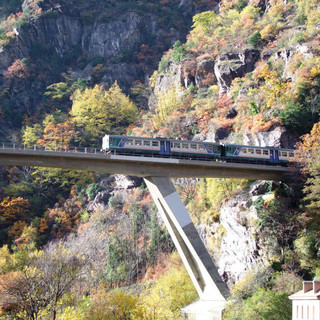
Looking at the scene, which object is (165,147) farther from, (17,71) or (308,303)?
(17,71)

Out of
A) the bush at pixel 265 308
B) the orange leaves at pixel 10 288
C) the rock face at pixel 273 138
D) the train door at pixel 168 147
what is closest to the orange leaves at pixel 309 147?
the rock face at pixel 273 138

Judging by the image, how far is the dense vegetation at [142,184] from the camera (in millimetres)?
33719

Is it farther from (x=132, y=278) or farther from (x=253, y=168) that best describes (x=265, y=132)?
(x=132, y=278)

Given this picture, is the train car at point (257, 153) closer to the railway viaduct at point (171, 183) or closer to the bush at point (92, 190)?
the railway viaduct at point (171, 183)

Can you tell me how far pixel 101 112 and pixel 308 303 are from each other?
50.7m

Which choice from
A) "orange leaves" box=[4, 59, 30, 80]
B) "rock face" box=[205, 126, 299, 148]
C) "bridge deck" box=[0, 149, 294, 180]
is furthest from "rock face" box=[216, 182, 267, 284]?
"orange leaves" box=[4, 59, 30, 80]

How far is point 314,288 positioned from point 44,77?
63101mm

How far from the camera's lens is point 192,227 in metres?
35.1

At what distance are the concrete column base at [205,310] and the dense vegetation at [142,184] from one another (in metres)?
0.98

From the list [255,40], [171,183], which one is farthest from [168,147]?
[255,40]

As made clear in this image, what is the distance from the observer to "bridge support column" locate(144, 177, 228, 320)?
112 ft

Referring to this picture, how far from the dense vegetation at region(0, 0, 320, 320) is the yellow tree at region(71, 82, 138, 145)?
189mm

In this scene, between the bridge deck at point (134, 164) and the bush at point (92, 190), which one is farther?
the bush at point (92, 190)

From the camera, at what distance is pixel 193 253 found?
34.6 m
